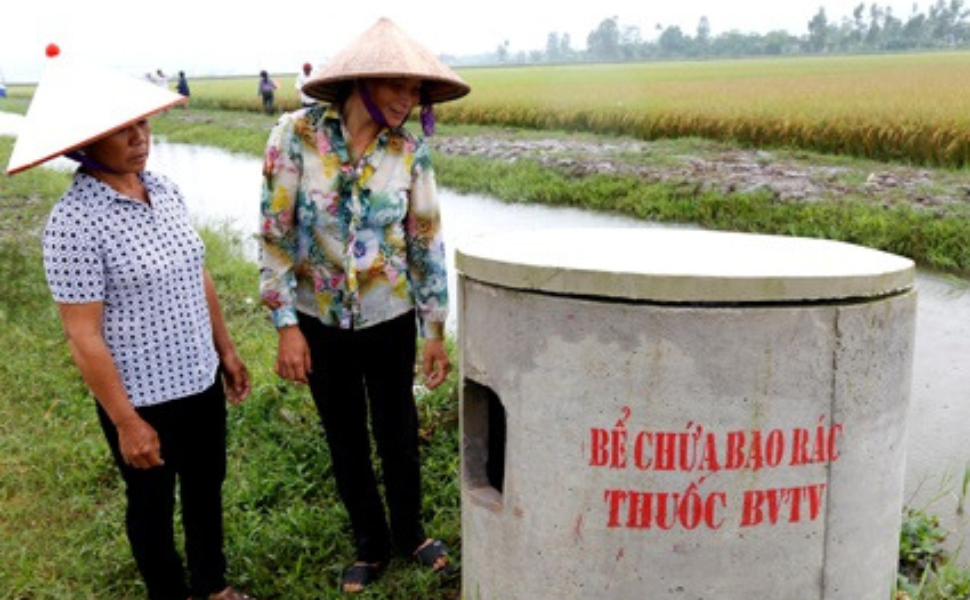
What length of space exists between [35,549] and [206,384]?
4.00 feet

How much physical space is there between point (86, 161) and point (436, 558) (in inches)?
56.3

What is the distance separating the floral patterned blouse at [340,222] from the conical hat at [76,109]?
1.07 feet

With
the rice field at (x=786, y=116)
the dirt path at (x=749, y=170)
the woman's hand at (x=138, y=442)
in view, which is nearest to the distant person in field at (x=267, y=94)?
the rice field at (x=786, y=116)

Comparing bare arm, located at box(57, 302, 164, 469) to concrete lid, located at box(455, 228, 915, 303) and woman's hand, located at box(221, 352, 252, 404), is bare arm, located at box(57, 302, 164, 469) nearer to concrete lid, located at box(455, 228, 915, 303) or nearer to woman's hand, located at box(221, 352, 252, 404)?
woman's hand, located at box(221, 352, 252, 404)

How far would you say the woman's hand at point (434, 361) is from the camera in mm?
2492

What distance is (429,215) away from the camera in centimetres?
240

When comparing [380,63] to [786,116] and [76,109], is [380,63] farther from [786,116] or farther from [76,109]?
[786,116]

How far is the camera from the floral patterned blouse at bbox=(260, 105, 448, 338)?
2.30 metres

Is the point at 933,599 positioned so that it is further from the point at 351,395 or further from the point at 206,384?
the point at 206,384

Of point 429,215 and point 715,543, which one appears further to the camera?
point 429,215

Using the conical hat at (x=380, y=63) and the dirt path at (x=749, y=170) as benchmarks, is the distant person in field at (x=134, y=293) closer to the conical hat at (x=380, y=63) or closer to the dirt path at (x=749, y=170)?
the conical hat at (x=380, y=63)

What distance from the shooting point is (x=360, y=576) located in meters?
2.68

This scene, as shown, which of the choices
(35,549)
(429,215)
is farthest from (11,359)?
(429,215)

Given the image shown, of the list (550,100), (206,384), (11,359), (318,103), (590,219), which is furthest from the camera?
(550,100)
